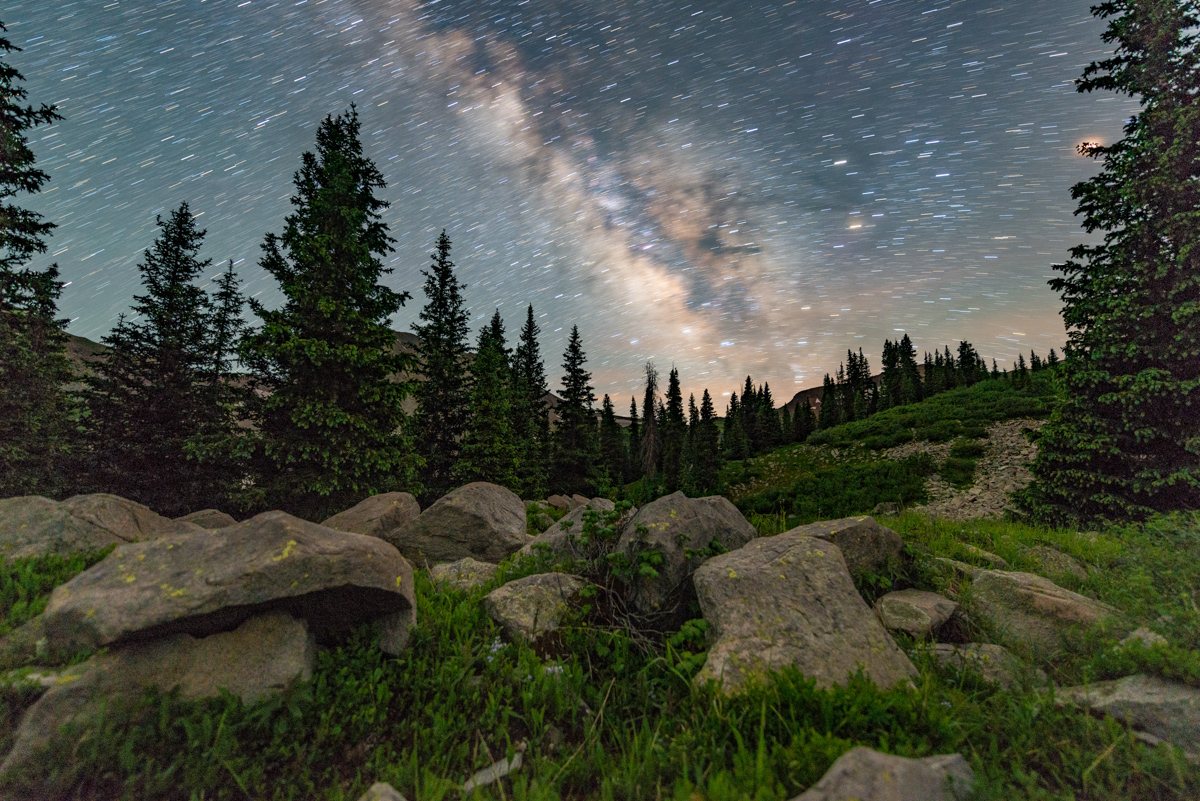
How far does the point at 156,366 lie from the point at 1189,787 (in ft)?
87.0

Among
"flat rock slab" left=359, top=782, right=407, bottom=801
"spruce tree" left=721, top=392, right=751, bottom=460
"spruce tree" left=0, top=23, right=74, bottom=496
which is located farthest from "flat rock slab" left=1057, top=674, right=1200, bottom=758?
"spruce tree" left=721, top=392, right=751, bottom=460

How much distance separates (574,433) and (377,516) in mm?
30112

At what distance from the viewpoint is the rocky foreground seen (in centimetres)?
280

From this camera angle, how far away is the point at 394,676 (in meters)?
3.61

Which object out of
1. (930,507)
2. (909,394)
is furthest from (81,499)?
(909,394)

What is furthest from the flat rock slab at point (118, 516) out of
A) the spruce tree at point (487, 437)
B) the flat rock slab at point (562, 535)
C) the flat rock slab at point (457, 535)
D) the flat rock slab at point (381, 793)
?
the spruce tree at point (487, 437)

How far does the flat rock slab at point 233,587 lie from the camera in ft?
10.1

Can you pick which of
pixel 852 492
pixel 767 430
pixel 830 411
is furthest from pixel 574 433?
pixel 830 411

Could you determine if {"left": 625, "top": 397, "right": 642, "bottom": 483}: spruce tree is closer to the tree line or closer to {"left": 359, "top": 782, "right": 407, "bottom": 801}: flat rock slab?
the tree line

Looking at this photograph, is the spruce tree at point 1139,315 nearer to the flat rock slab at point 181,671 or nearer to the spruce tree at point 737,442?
the flat rock slab at point 181,671

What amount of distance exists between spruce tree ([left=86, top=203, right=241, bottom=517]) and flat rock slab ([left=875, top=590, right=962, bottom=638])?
18711 millimetres

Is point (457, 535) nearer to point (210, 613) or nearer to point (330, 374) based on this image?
point (210, 613)

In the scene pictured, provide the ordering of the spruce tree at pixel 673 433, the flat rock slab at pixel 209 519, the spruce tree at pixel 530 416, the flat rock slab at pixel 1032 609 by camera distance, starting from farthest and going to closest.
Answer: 1. the spruce tree at pixel 673 433
2. the spruce tree at pixel 530 416
3. the flat rock slab at pixel 209 519
4. the flat rock slab at pixel 1032 609

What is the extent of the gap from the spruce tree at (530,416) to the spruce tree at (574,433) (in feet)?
5.11
